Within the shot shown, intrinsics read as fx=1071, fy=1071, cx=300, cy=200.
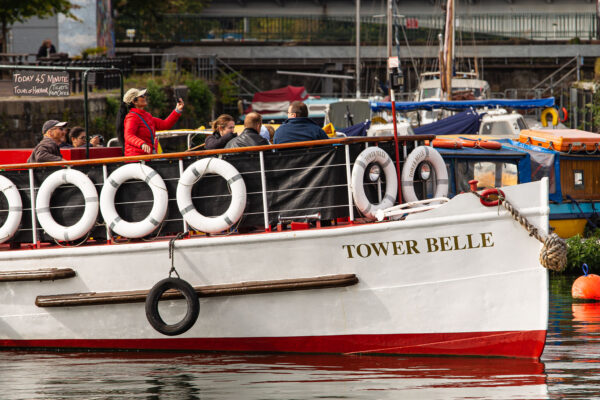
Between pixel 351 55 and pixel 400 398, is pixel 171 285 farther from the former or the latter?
pixel 351 55

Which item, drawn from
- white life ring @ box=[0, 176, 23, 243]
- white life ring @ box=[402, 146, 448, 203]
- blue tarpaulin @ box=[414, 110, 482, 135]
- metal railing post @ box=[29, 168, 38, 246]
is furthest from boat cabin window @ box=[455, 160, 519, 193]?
white life ring @ box=[0, 176, 23, 243]

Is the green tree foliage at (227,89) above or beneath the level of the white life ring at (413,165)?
above

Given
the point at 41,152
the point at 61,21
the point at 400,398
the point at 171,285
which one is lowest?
the point at 400,398

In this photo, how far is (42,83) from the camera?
1098 cm

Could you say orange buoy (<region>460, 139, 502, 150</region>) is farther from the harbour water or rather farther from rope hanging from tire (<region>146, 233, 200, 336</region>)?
rope hanging from tire (<region>146, 233, 200, 336</region>)

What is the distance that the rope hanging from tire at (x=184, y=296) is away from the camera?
9531 millimetres

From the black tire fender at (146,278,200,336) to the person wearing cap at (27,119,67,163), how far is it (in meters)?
1.98

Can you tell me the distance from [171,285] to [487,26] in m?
47.7

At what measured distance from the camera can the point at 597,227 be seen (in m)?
17.8

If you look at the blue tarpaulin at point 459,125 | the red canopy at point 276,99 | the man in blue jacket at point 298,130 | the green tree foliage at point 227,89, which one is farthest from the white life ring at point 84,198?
the green tree foliage at point 227,89

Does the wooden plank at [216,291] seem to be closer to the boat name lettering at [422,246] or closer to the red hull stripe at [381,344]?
the boat name lettering at [422,246]

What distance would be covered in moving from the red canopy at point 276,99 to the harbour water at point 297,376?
3127cm

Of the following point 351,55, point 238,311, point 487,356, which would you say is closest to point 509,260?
point 487,356

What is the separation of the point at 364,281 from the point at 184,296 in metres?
1.63
